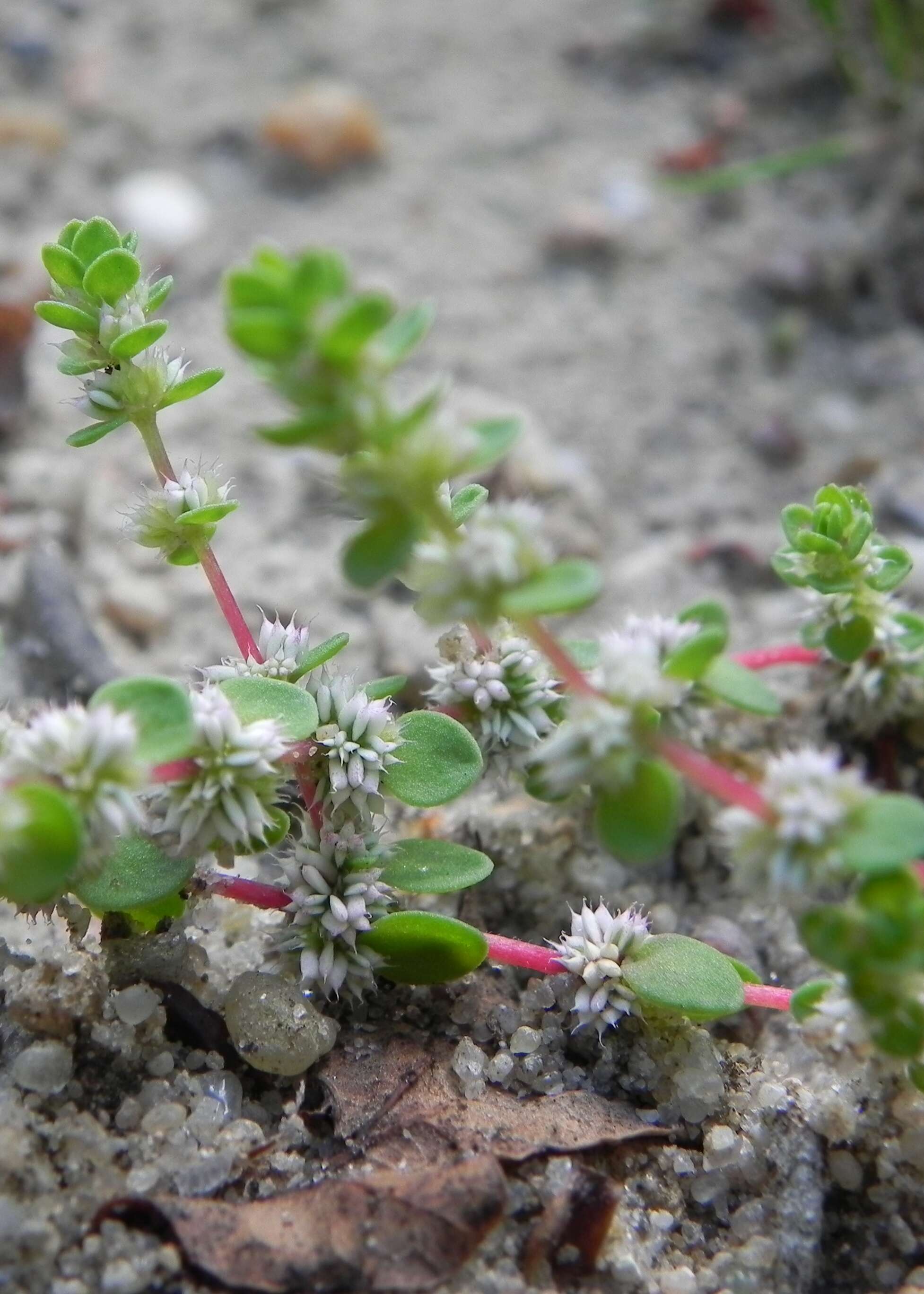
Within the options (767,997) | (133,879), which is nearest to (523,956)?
(767,997)

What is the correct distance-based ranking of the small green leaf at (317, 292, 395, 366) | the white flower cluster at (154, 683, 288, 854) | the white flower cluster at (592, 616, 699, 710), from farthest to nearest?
the white flower cluster at (154, 683, 288, 854) < the white flower cluster at (592, 616, 699, 710) < the small green leaf at (317, 292, 395, 366)

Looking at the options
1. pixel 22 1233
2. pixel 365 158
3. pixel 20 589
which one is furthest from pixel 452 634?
pixel 365 158

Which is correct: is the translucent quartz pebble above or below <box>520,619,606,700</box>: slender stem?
below

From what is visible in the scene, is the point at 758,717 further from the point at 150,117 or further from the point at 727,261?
the point at 150,117

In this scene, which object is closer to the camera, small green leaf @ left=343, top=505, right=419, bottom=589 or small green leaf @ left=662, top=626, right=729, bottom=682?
small green leaf @ left=343, top=505, right=419, bottom=589

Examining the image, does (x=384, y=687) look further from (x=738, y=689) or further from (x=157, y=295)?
(x=157, y=295)

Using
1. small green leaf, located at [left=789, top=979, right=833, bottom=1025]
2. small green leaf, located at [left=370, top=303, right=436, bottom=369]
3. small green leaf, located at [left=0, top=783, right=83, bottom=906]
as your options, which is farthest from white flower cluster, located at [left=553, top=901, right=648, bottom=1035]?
small green leaf, located at [left=370, top=303, right=436, bottom=369]

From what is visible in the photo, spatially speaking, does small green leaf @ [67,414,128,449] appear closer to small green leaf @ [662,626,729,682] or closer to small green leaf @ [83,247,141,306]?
small green leaf @ [83,247,141,306]

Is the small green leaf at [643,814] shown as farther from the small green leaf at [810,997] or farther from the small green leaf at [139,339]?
the small green leaf at [139,339]
